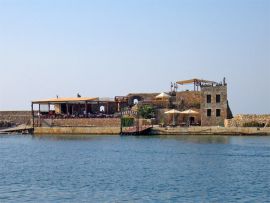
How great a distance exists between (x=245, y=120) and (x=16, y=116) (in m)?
36.7

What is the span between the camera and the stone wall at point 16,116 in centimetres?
8212

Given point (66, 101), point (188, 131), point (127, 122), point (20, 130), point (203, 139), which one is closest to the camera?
point (203, 139)

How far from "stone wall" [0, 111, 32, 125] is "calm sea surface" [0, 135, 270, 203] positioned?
97.7 ft

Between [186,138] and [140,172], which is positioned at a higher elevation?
[186,138]

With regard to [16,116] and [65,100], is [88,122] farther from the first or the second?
[16,116]

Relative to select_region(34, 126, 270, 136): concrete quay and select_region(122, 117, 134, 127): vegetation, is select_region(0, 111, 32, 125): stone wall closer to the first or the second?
select_region(34, 126, 270, 136): concrete quay

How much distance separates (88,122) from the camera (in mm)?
68938

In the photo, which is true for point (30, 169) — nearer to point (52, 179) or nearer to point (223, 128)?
point (52, 179)

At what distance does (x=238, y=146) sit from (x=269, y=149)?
3901mm

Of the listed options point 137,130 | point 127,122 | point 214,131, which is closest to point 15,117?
point 127,122

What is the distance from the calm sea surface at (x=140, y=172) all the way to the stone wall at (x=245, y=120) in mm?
9005

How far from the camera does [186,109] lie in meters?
67.8

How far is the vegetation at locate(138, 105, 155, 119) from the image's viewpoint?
2630 inches

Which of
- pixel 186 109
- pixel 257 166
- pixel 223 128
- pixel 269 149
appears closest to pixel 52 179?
pixel 257 166
